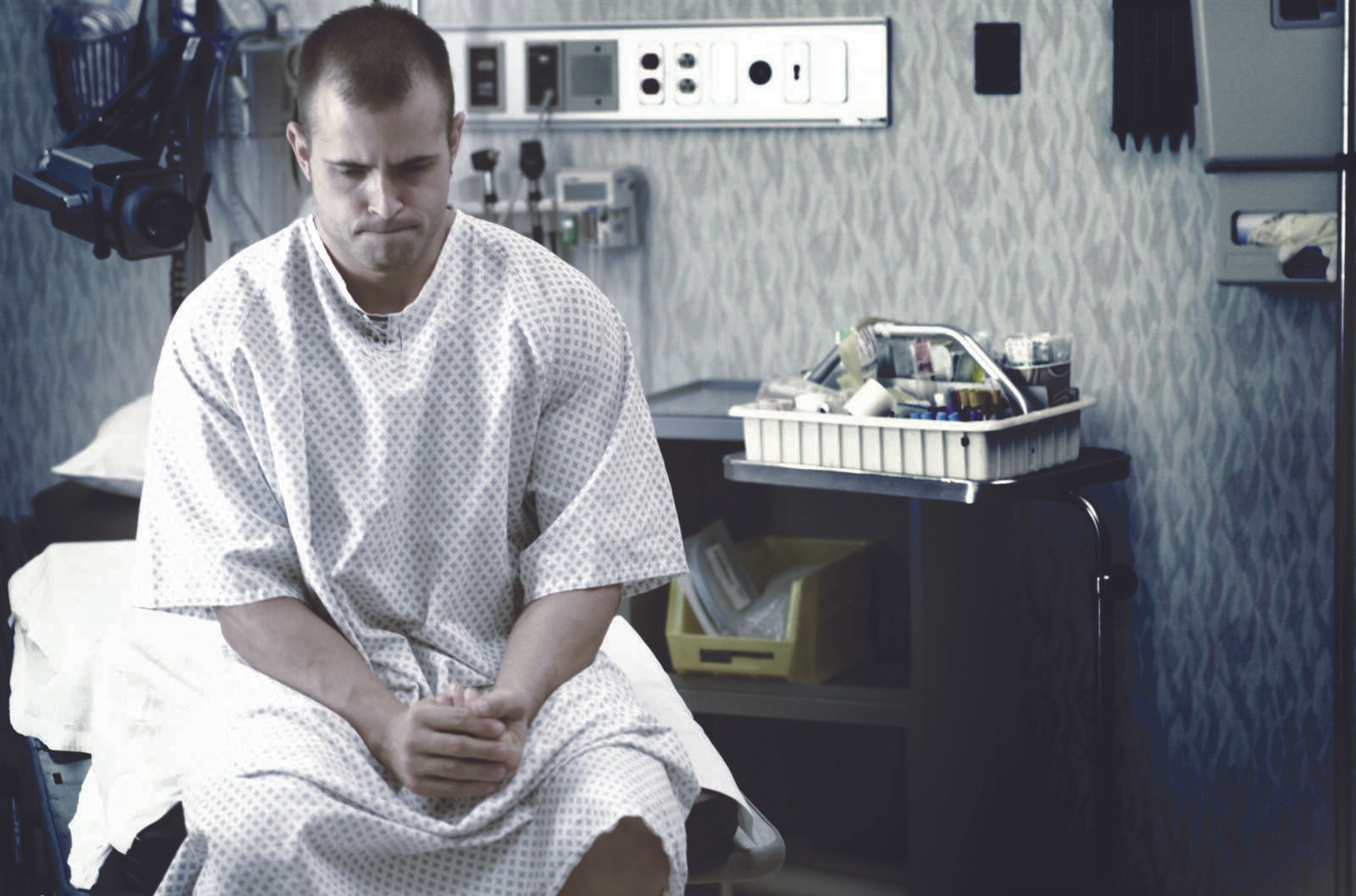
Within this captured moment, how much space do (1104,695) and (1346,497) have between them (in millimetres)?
419

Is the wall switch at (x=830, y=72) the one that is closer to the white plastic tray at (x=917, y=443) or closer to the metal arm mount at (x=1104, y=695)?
the white plastic tray at (x=917, y=443)

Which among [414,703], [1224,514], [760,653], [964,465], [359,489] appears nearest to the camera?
[414,703]

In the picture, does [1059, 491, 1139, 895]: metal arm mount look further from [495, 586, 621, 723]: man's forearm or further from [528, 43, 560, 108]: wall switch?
[528, 43, 560, 108]: wall switch

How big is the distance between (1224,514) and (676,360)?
959mm

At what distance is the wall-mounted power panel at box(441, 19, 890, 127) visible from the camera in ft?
7.95

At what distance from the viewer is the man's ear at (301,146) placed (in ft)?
4.63

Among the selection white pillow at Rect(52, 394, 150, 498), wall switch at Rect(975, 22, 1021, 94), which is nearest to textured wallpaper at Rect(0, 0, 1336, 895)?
wall switch at Rect(975, 22, 1021, 94)

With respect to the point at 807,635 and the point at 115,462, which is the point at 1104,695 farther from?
the point at 115,462

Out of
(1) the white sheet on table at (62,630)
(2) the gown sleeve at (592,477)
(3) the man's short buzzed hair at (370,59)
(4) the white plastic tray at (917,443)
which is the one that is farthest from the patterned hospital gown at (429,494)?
(4) the white plastic tray at (917,443)

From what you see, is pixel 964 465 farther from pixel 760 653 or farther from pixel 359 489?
pixel 359 489

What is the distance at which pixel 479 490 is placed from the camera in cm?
143

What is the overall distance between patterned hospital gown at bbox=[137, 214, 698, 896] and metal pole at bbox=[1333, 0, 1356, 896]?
99 cm

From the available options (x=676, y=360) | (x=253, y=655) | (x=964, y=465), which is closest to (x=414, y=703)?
(x=253, y=655)

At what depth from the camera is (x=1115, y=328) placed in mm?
2359
